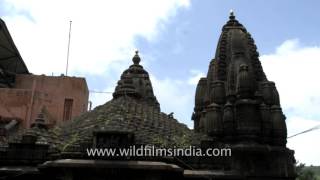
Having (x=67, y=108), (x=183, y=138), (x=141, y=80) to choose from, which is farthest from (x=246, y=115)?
(x=67, y=108)

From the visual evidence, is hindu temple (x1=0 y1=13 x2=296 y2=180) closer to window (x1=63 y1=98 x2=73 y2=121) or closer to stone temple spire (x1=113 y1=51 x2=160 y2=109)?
stone temple spire (x1=113 y1=51 x2=160 y2=109)

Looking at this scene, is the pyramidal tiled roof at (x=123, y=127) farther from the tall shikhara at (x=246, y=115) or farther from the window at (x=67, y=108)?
the window at (x=67, y=108)

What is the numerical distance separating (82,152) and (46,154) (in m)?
1.50

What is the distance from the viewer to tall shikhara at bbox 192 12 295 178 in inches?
562

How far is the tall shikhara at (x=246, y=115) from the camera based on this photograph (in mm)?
14281

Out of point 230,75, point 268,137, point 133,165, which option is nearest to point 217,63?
point 230,75

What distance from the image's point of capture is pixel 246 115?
14797 millimetres

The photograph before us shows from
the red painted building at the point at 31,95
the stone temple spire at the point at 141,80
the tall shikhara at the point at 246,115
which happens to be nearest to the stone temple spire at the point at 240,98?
the tall shikhara at the point at 246,115

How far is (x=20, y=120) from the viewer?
1216 inches

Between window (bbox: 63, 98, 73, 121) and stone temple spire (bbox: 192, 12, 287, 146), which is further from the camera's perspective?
window (bbox: 63, 98, 73, 121)

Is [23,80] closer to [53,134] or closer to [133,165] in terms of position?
[53,134]

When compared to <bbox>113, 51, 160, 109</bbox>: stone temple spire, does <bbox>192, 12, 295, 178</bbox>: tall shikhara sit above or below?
below

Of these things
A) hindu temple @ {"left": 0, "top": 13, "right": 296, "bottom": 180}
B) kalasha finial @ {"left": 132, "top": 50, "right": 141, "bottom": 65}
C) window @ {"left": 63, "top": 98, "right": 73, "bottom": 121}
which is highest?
kalasha finial @ {"left": 132, "top": 50, "right": 141, "bottom": 65}

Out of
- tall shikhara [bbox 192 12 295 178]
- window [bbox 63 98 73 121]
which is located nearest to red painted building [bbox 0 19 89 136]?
window [bbox 63 98 73 121]
